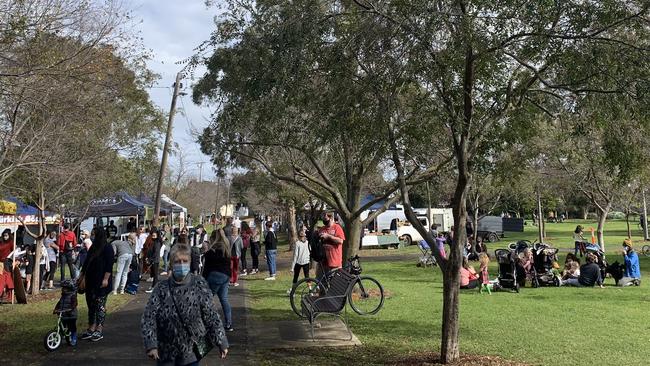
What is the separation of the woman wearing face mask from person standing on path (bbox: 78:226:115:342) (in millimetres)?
4239

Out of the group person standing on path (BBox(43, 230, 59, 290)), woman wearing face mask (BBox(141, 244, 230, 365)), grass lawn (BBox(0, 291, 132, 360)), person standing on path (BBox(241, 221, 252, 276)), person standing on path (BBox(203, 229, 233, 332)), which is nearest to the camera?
woman wearing face mask (BBox(141, 244, 230, 365))

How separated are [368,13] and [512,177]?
3344 mm

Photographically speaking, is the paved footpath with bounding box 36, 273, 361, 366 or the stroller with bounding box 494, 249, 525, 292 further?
the stroller with bounding box 494, 249, 525, 292

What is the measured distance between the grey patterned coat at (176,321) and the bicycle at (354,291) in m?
4.46

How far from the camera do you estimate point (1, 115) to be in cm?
1160

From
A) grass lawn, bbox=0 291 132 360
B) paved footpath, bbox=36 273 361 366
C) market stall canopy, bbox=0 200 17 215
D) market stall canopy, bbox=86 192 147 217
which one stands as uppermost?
market stall canopy, bbox=86 192 147 217

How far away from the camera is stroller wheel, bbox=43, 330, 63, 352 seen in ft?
25.8

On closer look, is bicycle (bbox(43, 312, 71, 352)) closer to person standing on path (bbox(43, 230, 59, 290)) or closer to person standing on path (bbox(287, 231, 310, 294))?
person standing on path (bbox(287, 231, 310, 294))

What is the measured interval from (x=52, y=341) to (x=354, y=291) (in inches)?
227

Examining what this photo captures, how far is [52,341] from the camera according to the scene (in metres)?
7.95

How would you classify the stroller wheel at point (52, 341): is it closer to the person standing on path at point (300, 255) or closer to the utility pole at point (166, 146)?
the person standing on path at point (300, 255)

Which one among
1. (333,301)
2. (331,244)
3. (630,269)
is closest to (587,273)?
(630,269)

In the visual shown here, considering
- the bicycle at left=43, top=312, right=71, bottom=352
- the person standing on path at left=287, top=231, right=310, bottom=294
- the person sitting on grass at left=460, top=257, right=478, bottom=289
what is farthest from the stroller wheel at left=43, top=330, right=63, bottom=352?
the person sitting on grass at left=460, top=257, right=478, bottom=289

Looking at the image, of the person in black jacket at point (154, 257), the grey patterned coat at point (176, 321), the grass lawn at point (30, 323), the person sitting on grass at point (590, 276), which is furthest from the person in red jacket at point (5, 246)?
the person sitting on grass at point (590, 276)
